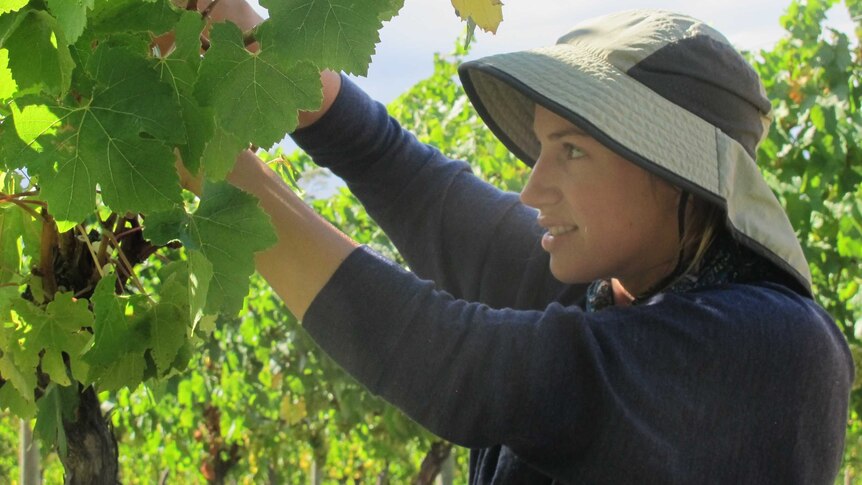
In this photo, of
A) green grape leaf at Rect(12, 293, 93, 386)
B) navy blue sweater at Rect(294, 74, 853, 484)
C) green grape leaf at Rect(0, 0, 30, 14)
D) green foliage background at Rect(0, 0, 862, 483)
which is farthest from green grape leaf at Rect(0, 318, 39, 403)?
green foliage background at Rect(0, 0, 862, 483)

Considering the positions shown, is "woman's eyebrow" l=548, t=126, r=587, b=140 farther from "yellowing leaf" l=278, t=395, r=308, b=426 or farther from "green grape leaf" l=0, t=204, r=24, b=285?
"yellowing leaf" l=278, t=395, r=308, b=426

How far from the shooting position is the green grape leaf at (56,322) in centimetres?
130

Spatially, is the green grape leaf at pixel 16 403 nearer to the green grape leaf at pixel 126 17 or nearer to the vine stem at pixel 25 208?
the vine stem at pixel 25 208

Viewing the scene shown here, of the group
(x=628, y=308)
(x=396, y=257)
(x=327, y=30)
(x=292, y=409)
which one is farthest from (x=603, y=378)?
(x=292, y=409)

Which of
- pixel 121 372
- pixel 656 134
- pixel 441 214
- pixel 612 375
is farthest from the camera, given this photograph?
pixel 441 214

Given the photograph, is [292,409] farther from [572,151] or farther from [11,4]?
[11,4]

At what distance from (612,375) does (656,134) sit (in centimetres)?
36

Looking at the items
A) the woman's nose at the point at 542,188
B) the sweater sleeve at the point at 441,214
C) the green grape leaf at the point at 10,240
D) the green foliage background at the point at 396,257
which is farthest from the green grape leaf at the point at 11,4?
the green foliage background at the point at 396,257

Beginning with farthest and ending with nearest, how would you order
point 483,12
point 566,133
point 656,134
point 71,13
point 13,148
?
point 566,133 < point 656,134 < point 483,12 < point 13,148 < point 71,13

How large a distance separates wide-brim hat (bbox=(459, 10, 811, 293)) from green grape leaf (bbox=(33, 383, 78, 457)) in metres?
0.79

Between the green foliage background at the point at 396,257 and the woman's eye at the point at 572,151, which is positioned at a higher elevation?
the woman's eye at the point at 572,151

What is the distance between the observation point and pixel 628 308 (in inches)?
59.3

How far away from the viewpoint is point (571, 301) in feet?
6.54

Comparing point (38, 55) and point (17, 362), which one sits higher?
point (38, 55)
